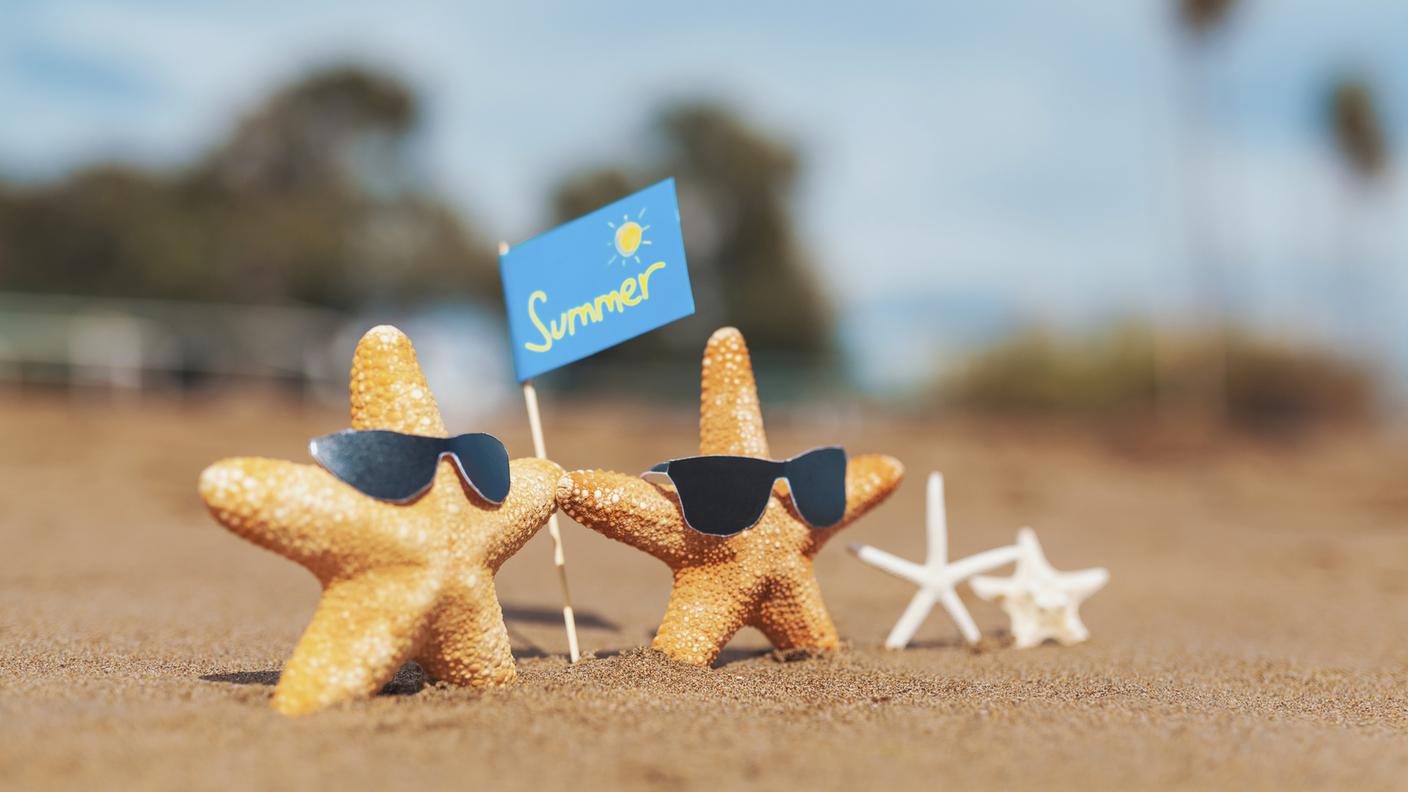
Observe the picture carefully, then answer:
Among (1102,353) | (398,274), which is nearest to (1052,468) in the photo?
(1102,353)

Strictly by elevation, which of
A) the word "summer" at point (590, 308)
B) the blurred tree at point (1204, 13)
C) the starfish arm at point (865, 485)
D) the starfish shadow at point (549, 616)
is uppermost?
the blurred tree at point (1204, 13)

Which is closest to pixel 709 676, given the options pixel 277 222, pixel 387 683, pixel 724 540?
pixel 724 540

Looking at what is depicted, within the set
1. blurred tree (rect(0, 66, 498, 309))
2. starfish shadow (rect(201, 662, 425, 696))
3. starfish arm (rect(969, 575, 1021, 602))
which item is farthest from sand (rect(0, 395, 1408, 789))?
blurred tree (rect(0, 66, 498, 309))

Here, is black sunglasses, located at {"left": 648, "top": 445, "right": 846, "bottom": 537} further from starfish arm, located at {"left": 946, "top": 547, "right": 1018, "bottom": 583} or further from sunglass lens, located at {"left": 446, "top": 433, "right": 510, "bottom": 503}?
starfish arm, located at {"left": 946, "top": 547, "right": 1018, "bottom": 583}

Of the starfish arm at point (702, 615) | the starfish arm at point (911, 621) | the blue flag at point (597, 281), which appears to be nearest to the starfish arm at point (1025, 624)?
the starfish arm at point (911, 621)

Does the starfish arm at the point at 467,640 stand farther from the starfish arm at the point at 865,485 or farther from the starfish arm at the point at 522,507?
the starfish arm at the point at 865,485

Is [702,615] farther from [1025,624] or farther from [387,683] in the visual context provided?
[1025,624]
